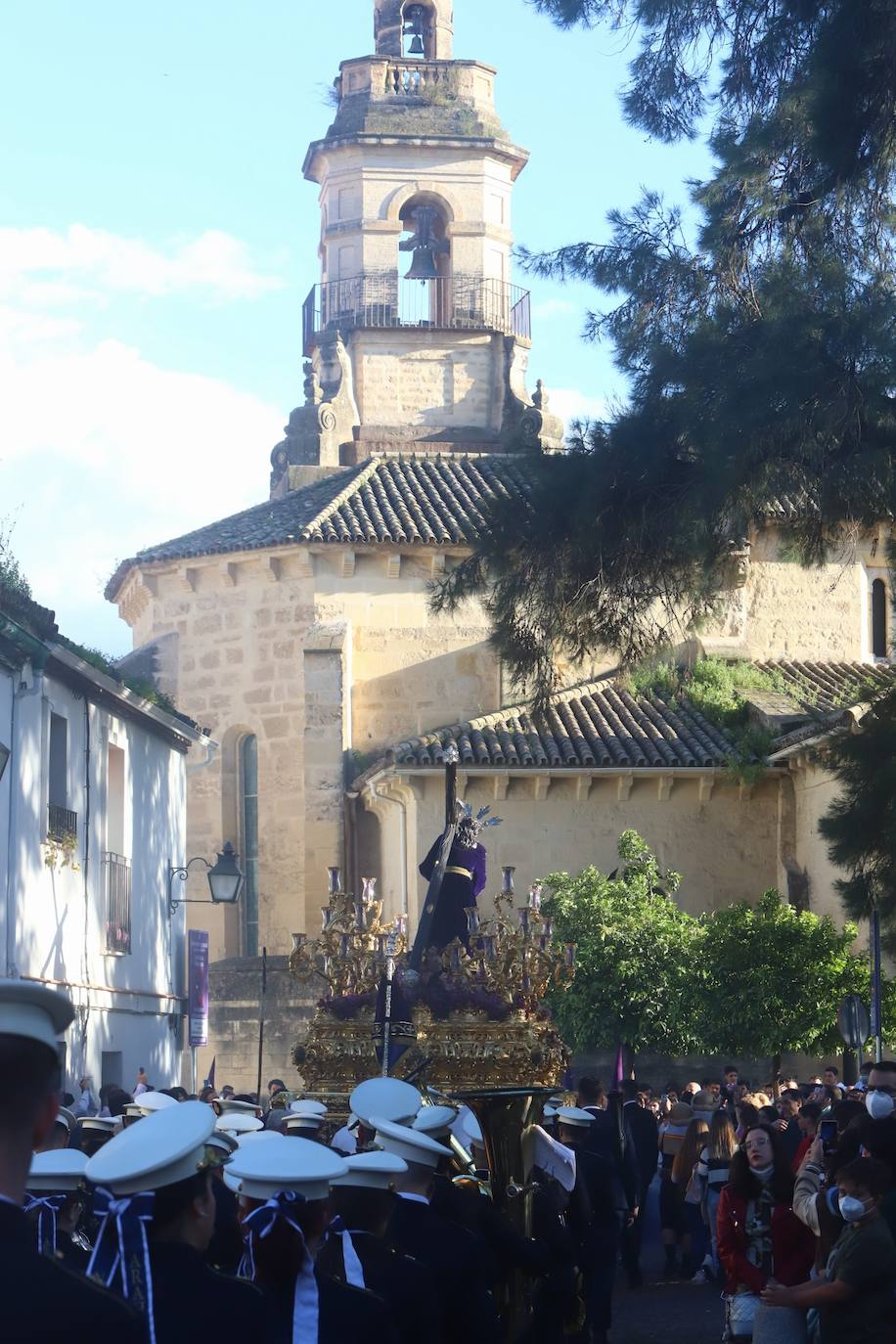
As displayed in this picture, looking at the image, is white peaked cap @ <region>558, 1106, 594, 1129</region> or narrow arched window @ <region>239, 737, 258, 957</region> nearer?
white peaked cap @ <region>558, 1106, 594, 1129</region>

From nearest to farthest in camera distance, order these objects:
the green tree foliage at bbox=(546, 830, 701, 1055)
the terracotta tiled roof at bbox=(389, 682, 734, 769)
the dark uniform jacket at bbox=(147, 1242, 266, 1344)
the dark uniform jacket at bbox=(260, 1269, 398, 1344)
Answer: the dark uniform jacket at bbox=(147, 1242, 266, 1344), the dark uniform jacket at bbox=(260, 1269, 398, 1344), the green tree foliage at bbox=(546, 830, 701, 1055), the terracotta tiled roof at bbox=(389, 682, 734, 769)

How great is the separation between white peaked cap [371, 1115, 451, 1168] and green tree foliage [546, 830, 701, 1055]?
21.0 m

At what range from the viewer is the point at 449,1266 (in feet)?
18.9

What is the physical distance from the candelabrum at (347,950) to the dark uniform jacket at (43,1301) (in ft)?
44.1

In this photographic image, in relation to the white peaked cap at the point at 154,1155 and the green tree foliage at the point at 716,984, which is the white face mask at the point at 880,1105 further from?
the green tree foliage at the point at 716,984

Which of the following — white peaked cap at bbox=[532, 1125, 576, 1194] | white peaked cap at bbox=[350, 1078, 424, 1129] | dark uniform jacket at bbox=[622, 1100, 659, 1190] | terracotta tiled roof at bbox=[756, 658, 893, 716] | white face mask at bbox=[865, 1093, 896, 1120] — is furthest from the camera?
terracotta tiled roof at bbox=[756, 658, 893, 716]

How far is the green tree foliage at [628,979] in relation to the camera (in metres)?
26.6

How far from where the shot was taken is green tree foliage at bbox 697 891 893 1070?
1031 inches

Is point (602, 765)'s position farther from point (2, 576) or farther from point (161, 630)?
point (2, 576)

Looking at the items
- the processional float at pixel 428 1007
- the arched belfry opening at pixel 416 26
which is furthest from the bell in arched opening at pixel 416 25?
the processional float at pixel 428 1007

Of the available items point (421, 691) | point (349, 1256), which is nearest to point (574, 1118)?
Result: point (349, 1256)

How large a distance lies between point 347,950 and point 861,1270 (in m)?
9.64

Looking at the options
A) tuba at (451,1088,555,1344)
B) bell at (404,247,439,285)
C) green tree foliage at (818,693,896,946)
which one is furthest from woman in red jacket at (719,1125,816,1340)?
bell at (404,247,439,285)

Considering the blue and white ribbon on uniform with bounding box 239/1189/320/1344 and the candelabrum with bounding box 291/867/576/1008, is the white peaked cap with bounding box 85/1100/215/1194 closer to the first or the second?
the blue and white ribbon on uniform with bounding box 239/1189/320/1344
